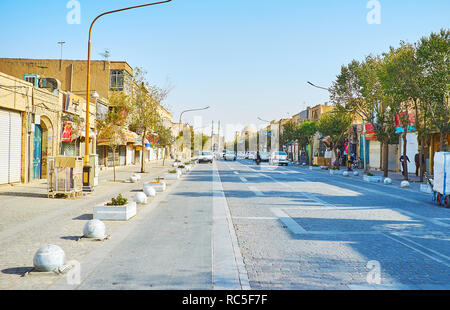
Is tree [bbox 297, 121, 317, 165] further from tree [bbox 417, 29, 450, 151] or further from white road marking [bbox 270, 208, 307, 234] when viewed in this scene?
white road marking [bbox 270, 208, 307, 234]

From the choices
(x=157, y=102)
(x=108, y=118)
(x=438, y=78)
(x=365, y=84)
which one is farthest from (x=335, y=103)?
(x=108, y=118)

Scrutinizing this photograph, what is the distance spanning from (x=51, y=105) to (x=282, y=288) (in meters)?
21.2

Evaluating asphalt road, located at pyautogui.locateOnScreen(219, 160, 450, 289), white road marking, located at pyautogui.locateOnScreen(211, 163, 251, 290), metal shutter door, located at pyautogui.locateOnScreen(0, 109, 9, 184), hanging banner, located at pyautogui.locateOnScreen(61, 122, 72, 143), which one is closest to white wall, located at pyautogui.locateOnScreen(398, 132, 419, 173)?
asphalt road, located at pyautogui.locateOnScreen(219, 160, 450, 289)

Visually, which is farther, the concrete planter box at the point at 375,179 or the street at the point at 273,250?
the concrete planter box at the point at 375,179

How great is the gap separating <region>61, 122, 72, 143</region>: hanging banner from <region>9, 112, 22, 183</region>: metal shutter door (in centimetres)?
569

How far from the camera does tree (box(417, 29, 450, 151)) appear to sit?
2098cm

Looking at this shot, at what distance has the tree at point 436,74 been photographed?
2098 cm

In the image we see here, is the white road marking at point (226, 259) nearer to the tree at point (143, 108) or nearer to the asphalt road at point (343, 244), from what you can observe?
the asphalt road at point (343, 244)

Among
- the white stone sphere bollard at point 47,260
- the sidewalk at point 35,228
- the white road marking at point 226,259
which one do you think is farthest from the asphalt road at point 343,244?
the sidewalk at point 35,228

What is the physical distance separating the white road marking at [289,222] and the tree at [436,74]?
1404cm

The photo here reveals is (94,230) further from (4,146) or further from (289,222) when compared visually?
(4,146)
